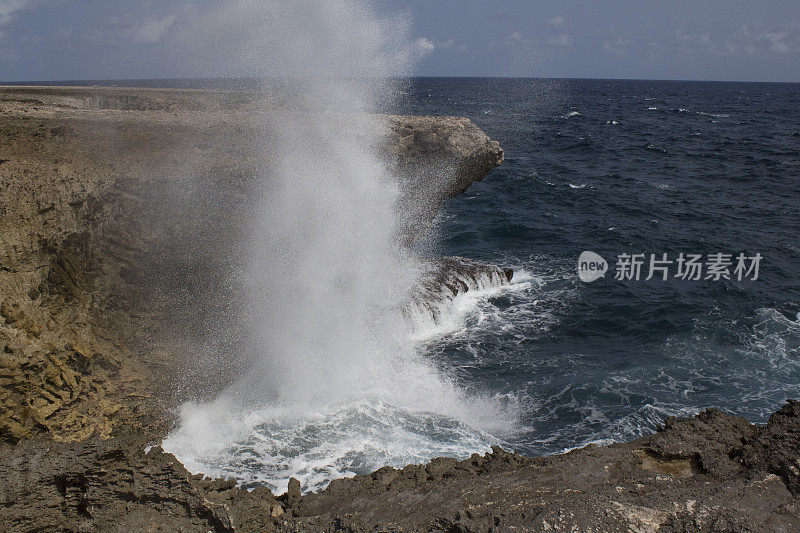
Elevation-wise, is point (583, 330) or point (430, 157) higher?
point (430, 157)

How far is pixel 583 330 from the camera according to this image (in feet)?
42.8

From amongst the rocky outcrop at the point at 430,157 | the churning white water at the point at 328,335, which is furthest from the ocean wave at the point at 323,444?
the rocky outcrop at the point at 430,157

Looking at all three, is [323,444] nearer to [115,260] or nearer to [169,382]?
[169,382]

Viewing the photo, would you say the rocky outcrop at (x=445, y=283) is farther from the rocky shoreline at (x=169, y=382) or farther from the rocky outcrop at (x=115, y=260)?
the rocky outcrop at (x=115, y=260)

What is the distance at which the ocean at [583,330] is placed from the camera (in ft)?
28.0

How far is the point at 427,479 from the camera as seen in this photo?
18.1ft

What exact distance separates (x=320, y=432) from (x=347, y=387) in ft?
4.72

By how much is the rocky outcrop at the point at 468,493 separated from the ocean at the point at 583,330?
8.33ft

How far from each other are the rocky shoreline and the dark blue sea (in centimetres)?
320

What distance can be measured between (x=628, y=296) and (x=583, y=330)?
9.05 feet

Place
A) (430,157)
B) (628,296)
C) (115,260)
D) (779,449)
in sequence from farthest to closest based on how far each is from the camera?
(628,296) < (430,157) < (115,260) < (779,449)

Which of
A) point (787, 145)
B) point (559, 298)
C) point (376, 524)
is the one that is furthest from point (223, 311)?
point (787, 145)

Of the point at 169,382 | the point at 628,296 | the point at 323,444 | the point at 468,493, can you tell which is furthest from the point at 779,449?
the point at 628,296

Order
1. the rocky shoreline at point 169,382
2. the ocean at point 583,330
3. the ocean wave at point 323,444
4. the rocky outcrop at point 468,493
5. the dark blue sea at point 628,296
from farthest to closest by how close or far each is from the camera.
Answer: the dark blue sea at point 628,296 < the ocean at point 583,330 < the ocean wave at point 323,444 < the rocky shoreline at point 169,382 < the rocky outcrop at point 468,493
